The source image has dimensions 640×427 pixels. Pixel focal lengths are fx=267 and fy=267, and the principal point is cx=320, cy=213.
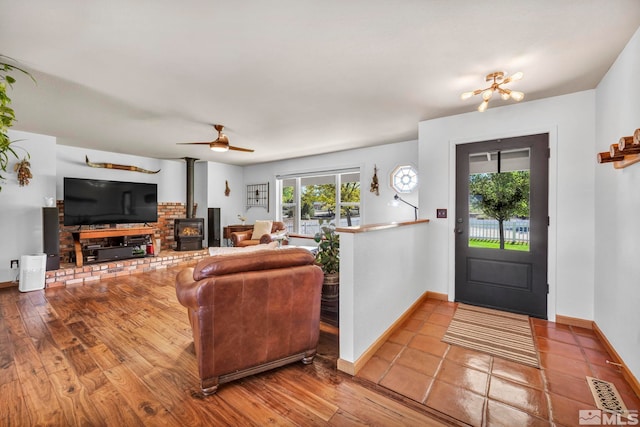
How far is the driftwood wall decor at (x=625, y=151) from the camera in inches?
61.0

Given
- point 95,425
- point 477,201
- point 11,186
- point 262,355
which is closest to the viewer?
point 95,425

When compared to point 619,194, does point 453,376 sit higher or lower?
lower

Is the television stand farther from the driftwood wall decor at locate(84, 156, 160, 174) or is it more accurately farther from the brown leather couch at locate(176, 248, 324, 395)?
the brown leather couch at locate(176, 248, 324, 395)

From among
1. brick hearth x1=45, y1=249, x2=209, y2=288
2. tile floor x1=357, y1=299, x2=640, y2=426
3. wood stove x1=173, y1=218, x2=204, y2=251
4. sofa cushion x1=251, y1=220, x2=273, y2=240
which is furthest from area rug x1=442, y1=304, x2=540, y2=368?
wood stove x1=173, y1=218, x2=204, y2=251

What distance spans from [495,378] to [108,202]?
250 inches

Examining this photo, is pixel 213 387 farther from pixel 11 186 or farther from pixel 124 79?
pixel 11 186

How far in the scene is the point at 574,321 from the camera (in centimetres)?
270

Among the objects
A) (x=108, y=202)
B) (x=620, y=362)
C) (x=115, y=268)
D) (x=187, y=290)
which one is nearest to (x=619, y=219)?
(x=620, y=362)

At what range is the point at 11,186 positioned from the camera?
3994mm

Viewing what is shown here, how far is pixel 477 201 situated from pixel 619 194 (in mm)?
1209

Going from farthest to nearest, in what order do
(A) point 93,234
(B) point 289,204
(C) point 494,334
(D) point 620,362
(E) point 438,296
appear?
(B) point 289,204 → (A) point 93,234 → (E) point 438,296 → (C) point 494,334 → (D) point 620,362

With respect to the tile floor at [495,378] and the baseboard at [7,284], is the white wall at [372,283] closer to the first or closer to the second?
the tile floor at [495,378]

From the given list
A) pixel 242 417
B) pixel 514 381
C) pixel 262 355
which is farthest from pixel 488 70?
pixel 242 417

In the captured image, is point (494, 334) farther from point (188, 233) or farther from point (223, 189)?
point (223, 189)
